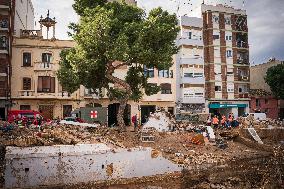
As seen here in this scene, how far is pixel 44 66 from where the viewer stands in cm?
3900

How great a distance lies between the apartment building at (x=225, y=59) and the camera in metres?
49.7

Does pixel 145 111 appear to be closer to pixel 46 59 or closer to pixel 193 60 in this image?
pixel 193 60

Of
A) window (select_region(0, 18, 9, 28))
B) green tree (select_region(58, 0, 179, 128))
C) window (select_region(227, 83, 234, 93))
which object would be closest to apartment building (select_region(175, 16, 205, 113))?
window (select_region(227, 83, 234, 93))

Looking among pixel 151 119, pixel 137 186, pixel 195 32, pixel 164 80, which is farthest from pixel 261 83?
pixel 137 186

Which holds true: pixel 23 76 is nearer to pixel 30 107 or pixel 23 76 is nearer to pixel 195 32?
pixel 30 107

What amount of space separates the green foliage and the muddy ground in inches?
203

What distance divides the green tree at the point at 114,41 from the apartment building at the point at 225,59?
25.1 meters

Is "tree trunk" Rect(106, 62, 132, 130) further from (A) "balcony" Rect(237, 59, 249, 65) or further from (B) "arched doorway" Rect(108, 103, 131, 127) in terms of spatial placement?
(A) "balcony" Rect(237, 59, 249, 65)

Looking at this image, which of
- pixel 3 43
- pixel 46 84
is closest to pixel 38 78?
pixel 46 84

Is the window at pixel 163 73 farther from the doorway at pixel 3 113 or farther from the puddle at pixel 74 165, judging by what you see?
the puddle at pixel 74 165

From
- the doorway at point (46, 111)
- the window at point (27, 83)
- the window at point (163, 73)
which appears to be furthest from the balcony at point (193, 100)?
the window at point (27, 83)

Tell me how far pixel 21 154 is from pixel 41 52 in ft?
85.7

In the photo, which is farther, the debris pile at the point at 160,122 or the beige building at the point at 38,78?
the beige building at the point at 38,78

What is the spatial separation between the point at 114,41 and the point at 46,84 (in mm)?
18437
